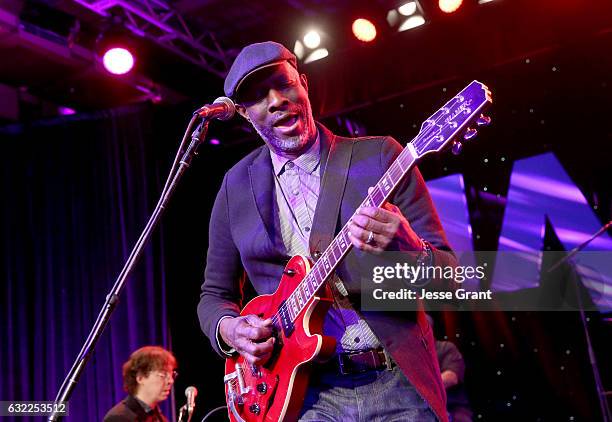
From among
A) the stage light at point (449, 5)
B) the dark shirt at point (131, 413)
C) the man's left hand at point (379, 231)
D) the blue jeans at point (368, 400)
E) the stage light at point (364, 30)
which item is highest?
the stage light at point (364, 30)

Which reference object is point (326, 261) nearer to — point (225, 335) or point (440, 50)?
point (225, 335)

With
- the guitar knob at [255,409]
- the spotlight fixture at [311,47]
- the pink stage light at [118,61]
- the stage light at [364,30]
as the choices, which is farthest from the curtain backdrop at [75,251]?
the guitar knob at [255,409]

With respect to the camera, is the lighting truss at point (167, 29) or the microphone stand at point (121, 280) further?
the lighting truss at point (167, 29)

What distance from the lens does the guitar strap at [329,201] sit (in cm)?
241

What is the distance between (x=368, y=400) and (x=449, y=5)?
4603 millimetres

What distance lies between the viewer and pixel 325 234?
2410 mm

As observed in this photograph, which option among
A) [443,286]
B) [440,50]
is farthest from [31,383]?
[443,286]

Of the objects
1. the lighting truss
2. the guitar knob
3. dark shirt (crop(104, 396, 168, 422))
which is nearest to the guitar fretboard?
the guitar knob

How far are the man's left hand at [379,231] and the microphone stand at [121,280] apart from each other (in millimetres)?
977

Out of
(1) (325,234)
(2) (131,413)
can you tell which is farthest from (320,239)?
(2) (131,413)

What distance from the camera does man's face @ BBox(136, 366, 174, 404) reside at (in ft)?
19.8

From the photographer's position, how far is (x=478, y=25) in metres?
5.93

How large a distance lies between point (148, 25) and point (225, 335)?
5.08m

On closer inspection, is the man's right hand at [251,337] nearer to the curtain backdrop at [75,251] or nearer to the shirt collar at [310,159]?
the shirt collar at [310,159]
